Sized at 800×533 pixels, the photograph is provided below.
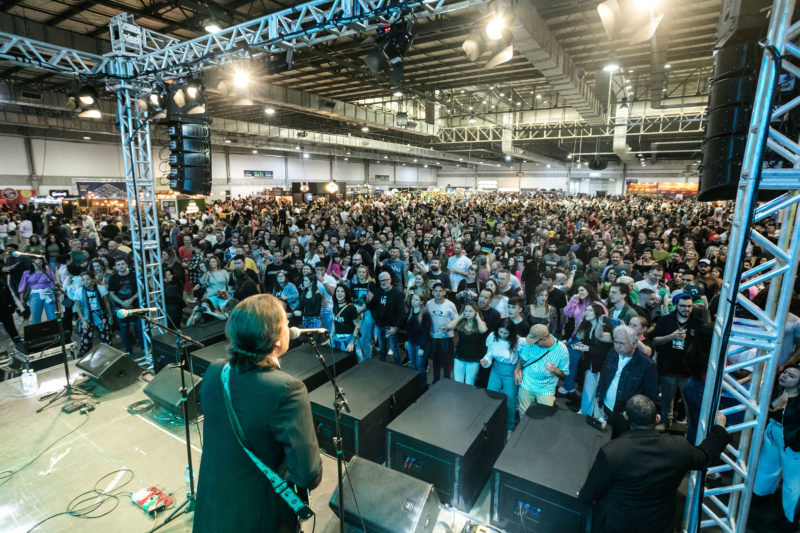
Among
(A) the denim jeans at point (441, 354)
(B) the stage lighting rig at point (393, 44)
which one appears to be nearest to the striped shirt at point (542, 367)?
(A) the denim jeans at point (441, 354)

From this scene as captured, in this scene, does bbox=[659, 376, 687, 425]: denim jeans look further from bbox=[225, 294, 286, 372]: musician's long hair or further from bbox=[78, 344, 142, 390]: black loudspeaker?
bbox=[78, 344, 142, 390]: black loudspeaker

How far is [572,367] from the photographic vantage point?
4.88 metres

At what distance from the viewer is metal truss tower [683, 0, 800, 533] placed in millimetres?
2281

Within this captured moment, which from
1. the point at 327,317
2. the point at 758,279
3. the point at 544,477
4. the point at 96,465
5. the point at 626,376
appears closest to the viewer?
the point at 758,279

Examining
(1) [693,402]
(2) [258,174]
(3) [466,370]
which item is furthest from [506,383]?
(2) [258,174]

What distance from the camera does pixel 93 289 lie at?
608 centimetres

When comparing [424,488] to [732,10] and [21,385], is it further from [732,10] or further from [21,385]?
[21,385]

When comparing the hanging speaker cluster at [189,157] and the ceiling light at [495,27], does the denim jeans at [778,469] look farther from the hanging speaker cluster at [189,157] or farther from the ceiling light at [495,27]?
the hanging speaker cluster at [189,157]

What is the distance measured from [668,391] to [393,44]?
507 cm

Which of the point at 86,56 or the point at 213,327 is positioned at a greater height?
the point at 86,56

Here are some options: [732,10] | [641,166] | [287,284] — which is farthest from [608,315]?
[641,166]

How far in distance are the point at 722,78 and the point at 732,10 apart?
1.80 feet

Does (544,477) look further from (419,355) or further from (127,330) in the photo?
(127,330)

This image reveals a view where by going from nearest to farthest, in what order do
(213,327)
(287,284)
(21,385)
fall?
(21,385) < (213,327) < (287,284)
